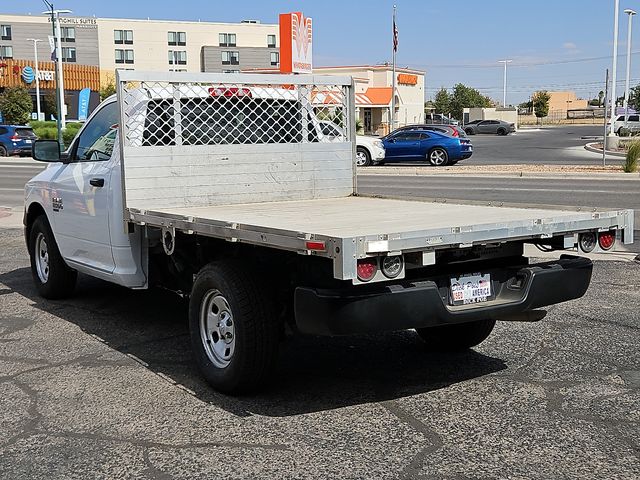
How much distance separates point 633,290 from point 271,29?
10023cm

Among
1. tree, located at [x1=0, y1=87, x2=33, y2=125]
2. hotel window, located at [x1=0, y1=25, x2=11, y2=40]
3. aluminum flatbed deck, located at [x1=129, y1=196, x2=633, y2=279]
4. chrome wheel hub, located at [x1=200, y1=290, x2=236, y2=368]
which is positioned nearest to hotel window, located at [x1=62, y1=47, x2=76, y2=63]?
hotel window, located at [x1=0, y1=25, x2=11, y2=40]

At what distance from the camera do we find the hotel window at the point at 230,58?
101312mm

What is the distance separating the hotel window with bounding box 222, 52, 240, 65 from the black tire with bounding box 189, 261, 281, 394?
9887 cm

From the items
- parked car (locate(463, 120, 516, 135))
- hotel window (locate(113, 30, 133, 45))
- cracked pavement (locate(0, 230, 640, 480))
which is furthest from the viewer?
hotel window (locate(113, 30, 133, 45))

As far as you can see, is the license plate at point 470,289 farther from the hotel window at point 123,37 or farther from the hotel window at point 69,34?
the hotel window at point 123,37

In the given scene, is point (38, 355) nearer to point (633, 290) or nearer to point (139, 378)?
point (139, 378)

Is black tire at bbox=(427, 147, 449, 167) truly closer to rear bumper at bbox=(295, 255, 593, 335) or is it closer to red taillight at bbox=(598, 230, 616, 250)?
red taillight at bbox=(598, 230, 616, 250)

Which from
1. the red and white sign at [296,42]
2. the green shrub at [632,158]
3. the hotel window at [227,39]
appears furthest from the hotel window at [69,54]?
the green shrub at [632,158]

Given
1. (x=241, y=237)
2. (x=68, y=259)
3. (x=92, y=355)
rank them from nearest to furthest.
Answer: (x=241, y=237) → (x=92, y=355) → (x=68, y=259)

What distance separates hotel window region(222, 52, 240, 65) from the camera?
10131 centimetres

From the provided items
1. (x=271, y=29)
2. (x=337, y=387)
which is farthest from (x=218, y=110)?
(x=271, y=29)

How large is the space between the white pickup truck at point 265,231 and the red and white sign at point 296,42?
17570 millimetres

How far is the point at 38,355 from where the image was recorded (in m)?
6.28

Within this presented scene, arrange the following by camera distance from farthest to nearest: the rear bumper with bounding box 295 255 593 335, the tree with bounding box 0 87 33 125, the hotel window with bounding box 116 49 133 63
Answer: the hotel window with bounding box 116 49 133 63 → the tree with bounding box 0 87 33 125 → the rear bumper with bounding box 295 255 593 335
